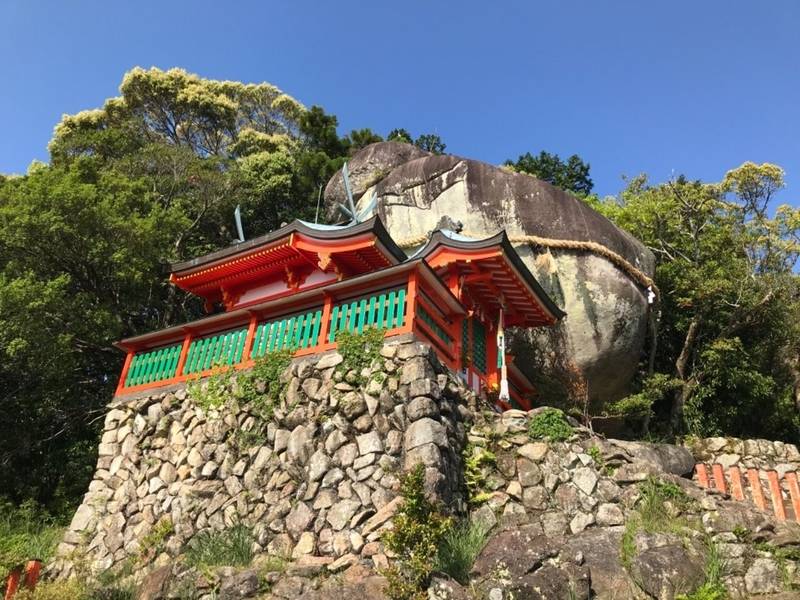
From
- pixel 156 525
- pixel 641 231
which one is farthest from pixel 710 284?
pixel 156 525

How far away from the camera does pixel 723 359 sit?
18172 mm

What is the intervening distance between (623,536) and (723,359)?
11290 millimetres

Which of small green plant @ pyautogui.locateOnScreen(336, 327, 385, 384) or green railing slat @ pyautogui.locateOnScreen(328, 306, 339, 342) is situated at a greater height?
green railing slat @ pyautogui.locateOnScreen(328, 306, 339, 342)

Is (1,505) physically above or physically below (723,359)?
below

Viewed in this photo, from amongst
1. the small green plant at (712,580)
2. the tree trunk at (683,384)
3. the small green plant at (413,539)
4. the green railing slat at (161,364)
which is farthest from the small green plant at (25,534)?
the tree trunk at (683,384)

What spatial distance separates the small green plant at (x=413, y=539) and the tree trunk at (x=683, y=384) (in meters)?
11.5

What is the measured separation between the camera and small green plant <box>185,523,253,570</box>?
9.23 meters

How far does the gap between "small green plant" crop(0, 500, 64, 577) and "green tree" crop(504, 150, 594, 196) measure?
27907mm

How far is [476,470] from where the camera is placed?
10008mm

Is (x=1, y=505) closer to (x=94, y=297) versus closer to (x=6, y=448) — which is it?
(x=6, y=448)

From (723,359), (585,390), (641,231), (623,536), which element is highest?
(641,231)

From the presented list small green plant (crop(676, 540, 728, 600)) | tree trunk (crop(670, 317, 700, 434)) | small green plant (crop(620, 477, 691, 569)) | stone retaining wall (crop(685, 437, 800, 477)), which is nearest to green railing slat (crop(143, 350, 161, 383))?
small green plant (crop(620, 477, 691, 569))

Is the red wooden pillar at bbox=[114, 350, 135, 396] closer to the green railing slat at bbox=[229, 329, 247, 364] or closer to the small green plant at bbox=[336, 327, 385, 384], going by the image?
the green railing slat at bbox=[229, 329, 247, 364]

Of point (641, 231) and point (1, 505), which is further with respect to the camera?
point (641, 231)
